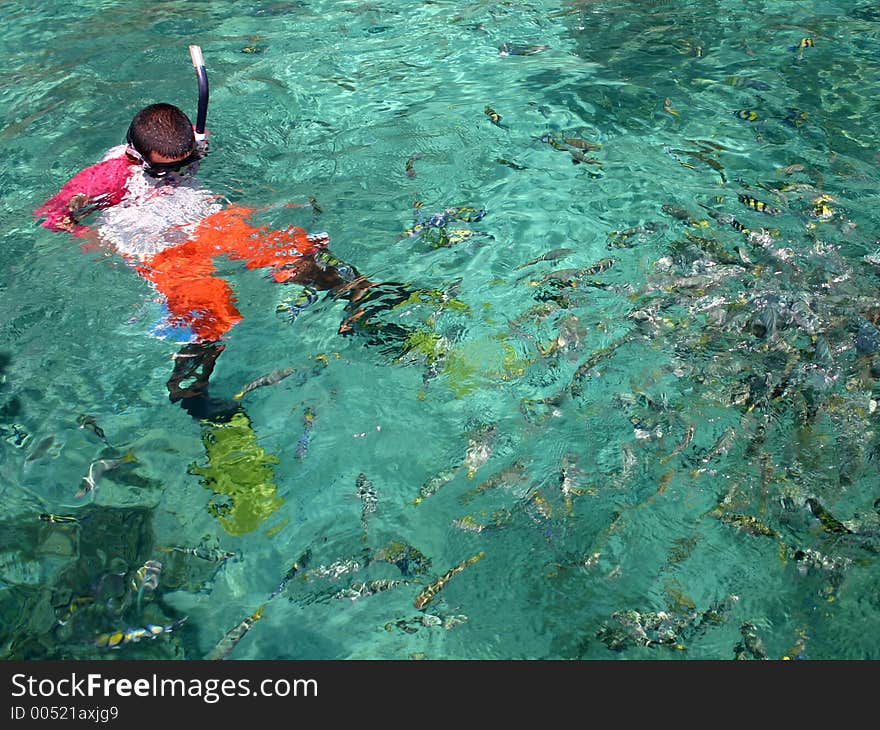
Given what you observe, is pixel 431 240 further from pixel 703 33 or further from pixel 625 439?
pixel 703 33

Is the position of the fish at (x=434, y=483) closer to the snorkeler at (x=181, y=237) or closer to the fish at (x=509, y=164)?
the snorkeler at (x=181, y=237)

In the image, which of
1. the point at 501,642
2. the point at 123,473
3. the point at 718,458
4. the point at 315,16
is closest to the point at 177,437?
the point at 123,473

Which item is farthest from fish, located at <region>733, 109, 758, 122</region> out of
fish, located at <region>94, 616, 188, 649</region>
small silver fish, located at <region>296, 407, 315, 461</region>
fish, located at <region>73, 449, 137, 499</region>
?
fish, located at <region>94, 616, 188, 649</region>

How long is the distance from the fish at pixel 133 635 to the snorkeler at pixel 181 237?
59.2 inches

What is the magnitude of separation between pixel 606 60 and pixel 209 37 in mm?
4227

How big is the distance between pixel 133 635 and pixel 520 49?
22.3 feet

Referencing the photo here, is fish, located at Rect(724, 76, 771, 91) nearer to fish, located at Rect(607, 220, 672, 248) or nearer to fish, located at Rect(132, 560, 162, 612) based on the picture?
fish, located at Rect(607, 220, 672, 248)

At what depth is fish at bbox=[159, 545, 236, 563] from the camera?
145 inches

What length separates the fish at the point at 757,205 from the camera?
562 cm

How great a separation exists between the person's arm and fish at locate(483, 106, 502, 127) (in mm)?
3131

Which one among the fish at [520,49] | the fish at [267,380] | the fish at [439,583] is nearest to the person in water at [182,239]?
the fish at [267,380]

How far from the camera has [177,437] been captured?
4305 millimetres

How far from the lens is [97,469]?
4.16m

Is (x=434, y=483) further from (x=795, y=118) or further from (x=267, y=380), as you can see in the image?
(x=795, y=118)
